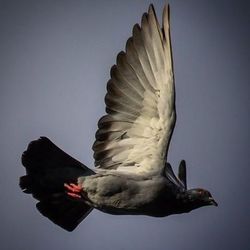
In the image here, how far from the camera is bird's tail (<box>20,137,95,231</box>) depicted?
29.7 ft

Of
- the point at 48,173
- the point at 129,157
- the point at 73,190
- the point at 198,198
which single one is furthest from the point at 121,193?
the point at 198,198

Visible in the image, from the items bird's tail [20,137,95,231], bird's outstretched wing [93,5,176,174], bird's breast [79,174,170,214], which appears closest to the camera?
bird's breast [79,174,170,214]

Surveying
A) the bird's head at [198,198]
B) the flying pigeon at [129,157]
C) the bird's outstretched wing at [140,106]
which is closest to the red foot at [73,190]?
the flying pigeon at [129,157]

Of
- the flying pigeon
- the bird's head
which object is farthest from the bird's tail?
the bird's head

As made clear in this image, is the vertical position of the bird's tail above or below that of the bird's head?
above

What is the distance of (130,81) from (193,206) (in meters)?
2.24

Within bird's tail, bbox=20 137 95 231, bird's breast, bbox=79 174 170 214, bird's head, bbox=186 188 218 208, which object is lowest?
bird's head, bbox=186 188 218 208

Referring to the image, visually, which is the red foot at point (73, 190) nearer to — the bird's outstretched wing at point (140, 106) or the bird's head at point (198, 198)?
the bird's outstretched wing at point (140, 106)

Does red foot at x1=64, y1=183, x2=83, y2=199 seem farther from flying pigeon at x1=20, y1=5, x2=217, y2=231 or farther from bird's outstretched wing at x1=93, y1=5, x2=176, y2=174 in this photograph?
bird's outstretched wing at x1=93, y1=5, x2=176, y2=174

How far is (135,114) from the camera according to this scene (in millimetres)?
9664

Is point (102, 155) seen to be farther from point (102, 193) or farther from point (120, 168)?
point (102, 193)

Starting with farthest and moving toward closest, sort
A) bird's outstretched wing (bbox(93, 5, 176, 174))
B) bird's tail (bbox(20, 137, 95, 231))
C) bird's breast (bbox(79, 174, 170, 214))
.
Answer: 1. bird's outstretched wing (bbox(93, 5, 176, 174))
2. bird's tail (bbox(20, 137, 95, 231))
3. bird's breast (bbox(79, 174, 170, 214))

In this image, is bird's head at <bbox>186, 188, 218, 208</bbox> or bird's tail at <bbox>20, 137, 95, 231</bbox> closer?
bird's tail at <bbox>20, 137, 95, 231</bbox>

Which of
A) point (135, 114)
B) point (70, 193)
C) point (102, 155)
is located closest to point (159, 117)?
point (135, 114)
